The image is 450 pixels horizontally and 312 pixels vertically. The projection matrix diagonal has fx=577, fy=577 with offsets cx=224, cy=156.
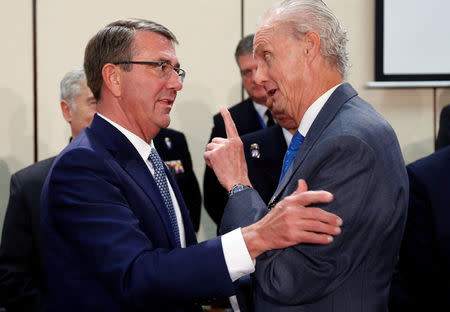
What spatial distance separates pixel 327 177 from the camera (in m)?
1.32

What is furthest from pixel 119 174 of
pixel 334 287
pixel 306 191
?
pixel 334 287

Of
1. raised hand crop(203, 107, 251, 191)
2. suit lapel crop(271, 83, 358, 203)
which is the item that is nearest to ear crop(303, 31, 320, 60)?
suit lapel crop(271, 83, 358, 203)

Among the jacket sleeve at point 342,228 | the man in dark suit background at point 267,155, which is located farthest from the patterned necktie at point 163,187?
the man in dark suit background at point 267,155

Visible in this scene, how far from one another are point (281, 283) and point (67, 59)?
8.62ft

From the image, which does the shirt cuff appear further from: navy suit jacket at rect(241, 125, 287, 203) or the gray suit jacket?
navy suit jacket at rect(241, 125, 287, 203)

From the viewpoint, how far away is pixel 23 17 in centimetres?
347

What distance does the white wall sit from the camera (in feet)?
11.3

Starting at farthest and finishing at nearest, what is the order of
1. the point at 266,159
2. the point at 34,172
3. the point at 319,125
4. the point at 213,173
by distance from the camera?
the point at 213,173 < the point at 266,159 < the point at 34,172 < the point at 319,125

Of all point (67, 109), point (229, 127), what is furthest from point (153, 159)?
point (67, 109)

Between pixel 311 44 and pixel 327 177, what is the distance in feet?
1.24

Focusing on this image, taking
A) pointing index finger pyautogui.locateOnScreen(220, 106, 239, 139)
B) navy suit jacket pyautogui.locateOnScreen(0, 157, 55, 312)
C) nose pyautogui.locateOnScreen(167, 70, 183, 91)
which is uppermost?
nose pyautogui.locateOnScreen(167, 70, 183, 91)

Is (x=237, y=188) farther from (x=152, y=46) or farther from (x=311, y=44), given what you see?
(x=152, y=46)

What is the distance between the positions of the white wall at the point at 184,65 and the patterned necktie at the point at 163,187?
1.98m

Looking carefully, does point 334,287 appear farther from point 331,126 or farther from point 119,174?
point 119,174
